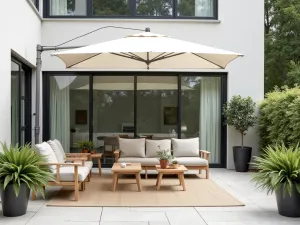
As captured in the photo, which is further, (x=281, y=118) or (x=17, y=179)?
(x=281, y=118)

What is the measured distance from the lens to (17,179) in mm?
5855

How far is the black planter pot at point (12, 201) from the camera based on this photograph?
5.87 meters

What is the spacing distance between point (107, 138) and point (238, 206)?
17.8 ft

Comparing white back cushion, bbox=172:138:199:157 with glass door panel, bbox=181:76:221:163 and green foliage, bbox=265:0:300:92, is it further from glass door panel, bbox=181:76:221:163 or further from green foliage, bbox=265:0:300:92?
green foliage, bbox=265:0:300:92

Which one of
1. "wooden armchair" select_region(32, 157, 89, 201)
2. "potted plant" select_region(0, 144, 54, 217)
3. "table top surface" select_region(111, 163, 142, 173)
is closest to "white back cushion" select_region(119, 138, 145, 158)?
"table top surface" select_region(111, 163, 142, 173)

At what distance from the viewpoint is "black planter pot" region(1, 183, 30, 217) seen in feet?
19.2

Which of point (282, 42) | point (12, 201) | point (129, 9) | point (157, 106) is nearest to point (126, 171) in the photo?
point (12, 201)

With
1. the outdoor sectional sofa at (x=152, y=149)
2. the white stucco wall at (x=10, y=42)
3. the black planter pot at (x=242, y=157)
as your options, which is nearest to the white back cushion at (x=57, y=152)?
the white stucco wall at (x=10, y=42)

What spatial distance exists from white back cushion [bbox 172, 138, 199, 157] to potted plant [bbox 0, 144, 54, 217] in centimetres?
472

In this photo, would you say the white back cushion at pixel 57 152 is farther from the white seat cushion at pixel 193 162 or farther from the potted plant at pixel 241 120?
the potted plant at pixel 241 120

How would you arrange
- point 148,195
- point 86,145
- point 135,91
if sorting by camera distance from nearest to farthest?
point 148,195 < point 86,145 < point 135,91

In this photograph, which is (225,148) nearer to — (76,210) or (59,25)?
(59,25)

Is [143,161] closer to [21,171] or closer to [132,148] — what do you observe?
[132,148]

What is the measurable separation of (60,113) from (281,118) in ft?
18.0
